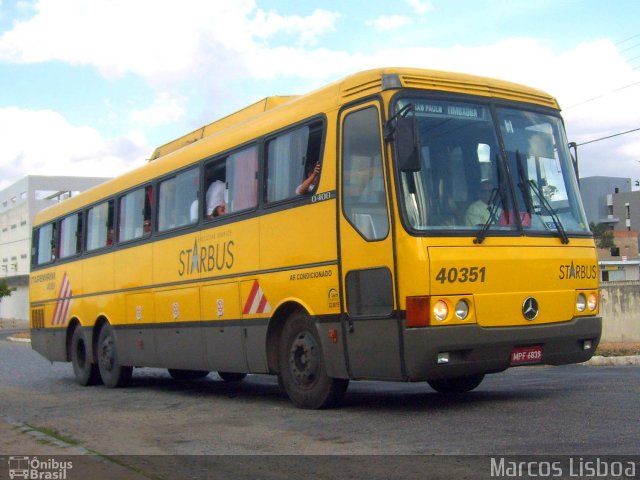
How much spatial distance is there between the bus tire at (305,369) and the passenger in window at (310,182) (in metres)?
1.35

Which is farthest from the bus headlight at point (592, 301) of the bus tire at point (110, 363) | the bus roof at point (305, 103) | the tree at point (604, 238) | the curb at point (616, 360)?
the tree at point (604, 238)

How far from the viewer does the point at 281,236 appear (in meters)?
10.7

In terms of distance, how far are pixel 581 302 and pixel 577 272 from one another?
0.32 metres

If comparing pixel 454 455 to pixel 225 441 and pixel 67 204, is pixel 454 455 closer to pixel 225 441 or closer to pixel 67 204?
pixel 225 441

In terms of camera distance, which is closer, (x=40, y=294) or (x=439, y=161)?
(x=439, y=161)

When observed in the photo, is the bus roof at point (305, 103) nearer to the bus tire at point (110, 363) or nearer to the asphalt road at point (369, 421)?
the bus tire at point (110, 363)

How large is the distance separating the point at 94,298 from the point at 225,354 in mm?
5289

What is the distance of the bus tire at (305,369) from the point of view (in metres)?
10.1

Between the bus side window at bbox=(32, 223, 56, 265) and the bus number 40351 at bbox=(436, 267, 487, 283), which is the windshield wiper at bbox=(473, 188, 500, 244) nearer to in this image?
the bus number 40351 at bbox=(436, 267, 487, 283)

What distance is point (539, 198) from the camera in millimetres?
9719

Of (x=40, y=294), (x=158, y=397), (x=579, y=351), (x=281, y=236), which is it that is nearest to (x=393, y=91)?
(x=281, y=236)

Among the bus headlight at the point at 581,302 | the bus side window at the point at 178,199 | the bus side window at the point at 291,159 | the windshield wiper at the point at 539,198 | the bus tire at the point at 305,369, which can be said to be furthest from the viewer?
the bus side window at the point at 178,199

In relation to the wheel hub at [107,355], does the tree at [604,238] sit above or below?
above

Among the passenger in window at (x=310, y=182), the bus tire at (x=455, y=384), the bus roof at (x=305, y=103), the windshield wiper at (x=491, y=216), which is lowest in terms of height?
the bus tire at (x=455, y=384)
